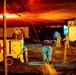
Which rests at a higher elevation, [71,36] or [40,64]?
[71,36]

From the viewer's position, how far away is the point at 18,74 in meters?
14.9

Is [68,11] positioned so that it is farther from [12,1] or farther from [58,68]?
[58,68]

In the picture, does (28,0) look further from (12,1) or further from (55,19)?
(55,19)

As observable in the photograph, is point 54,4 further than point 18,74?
No

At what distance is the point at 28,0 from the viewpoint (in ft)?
38.3

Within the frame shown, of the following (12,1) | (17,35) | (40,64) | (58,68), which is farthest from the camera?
(17,35)

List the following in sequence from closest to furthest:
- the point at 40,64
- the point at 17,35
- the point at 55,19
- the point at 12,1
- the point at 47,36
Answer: the point at 12,1 < the point at 55,19 < the point at 40,64 < the point at 17,35 < the point at 47,36

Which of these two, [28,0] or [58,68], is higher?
[28,0]

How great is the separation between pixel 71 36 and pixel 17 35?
10.9 feet

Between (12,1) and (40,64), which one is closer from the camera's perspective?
(12,1)

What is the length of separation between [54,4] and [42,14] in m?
0.71

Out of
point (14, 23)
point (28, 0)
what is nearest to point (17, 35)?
point (14, 23)

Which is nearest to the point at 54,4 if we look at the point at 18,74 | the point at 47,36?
the point at 18,74

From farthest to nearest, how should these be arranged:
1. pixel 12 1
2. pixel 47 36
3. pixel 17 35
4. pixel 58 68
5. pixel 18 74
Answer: pixel 47 36, pixel 17 35, pixel 58 68, pixel 18 74, pixel 12 1
